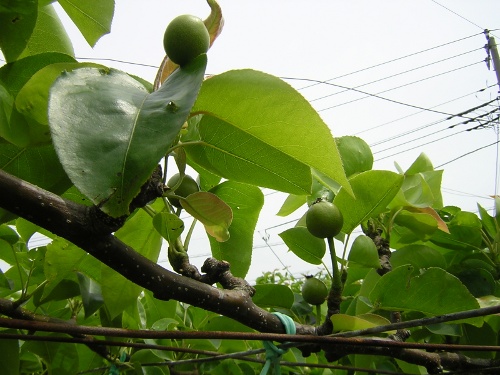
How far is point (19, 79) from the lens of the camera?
0.51 metres

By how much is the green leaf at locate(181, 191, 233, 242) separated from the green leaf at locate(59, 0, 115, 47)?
0.24 meters

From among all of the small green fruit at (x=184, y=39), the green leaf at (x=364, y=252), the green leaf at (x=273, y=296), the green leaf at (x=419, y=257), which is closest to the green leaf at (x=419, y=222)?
the green leaf at (x=419, y=257)

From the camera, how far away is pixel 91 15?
0.60 m

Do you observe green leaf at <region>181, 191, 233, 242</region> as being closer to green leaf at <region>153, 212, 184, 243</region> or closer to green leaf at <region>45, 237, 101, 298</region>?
green leaf at <region>153, 212, 184, 243</region>

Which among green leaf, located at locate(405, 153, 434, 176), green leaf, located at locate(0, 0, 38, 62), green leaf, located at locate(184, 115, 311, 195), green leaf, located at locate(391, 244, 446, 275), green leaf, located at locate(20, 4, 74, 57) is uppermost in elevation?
green leaf, located at locate(405, 153, 434, 176)

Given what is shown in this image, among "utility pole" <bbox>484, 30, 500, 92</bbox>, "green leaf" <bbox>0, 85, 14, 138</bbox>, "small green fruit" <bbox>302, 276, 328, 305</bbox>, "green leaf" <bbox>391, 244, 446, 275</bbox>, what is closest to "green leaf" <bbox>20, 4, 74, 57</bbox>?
"green leaf" <bbox>0, 85, 14, 138</bbox>

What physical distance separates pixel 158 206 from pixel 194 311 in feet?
1.62

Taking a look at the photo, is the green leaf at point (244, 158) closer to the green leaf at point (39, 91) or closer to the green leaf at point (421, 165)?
the green leaf at point (39, 91)

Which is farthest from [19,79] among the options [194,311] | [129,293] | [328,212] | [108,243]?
[194,311]

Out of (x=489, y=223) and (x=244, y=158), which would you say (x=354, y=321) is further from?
(x=489, y=223)

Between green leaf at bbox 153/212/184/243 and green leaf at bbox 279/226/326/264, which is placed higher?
green leaf at bbox 279/226/326/264

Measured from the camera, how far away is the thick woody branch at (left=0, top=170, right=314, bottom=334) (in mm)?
393

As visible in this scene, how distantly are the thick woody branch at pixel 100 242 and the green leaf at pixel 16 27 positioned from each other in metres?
0.21

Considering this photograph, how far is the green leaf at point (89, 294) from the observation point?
29.5 inches
